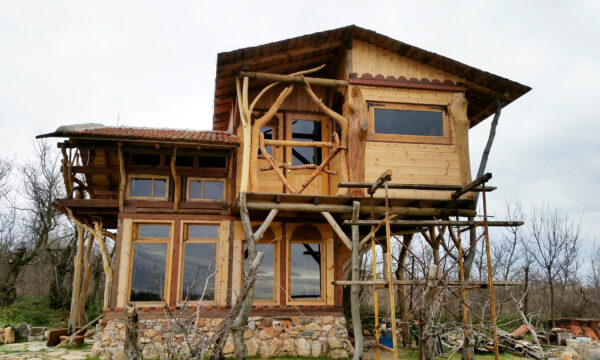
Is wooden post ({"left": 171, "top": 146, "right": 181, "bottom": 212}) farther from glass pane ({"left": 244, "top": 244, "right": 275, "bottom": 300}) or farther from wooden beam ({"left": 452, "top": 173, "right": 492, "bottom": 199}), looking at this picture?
wooden beam ({"left": 452, "top": 173, "right": 492, "bottom": 199})

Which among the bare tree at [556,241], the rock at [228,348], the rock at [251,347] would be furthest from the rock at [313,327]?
the bare tree at [556,241]

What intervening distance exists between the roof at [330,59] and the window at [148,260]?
4.01 m

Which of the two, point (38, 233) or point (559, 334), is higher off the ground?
point (38, 233)

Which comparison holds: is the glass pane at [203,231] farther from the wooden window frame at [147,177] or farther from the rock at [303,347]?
the rock at [303,347]

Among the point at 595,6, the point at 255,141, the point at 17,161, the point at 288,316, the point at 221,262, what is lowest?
the point at 288,316

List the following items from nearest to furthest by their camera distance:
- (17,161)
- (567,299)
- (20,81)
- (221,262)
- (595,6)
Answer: (221,262)
(595,6)
(567,299)
(17,161)
(20,81)

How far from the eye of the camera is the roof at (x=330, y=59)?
34.6ft

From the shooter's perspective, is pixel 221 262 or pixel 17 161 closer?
pixel 221 262

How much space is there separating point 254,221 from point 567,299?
15780mm

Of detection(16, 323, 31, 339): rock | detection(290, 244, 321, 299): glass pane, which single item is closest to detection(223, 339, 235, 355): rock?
detection(290, 244, 321, 299): glass pane

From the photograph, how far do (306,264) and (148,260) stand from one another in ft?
13.2

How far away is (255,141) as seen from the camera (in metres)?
10.4

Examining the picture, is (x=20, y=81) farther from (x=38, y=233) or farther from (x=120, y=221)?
(x=120, y=221)

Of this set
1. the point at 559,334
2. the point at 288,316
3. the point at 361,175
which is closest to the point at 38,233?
the point at 288,316
